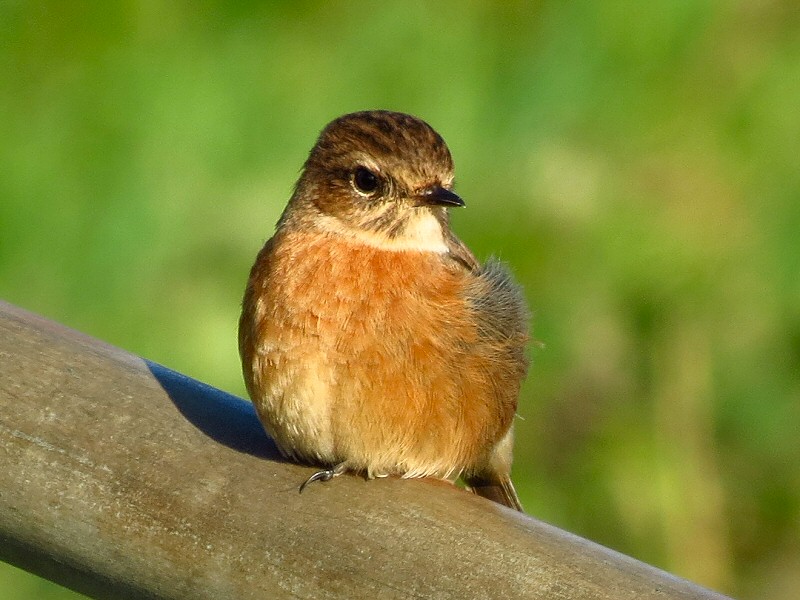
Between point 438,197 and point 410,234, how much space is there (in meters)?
0.14

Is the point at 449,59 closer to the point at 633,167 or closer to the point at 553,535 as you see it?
the point at 633,167

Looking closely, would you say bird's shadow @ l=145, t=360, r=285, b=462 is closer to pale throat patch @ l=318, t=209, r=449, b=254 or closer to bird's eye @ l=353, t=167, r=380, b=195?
pale throat patch @ l=318, t=209, r=449, b=254

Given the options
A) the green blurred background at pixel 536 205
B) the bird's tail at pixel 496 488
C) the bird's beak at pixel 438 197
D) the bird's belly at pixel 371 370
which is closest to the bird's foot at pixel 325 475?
the bird's belly at pixel 371 370

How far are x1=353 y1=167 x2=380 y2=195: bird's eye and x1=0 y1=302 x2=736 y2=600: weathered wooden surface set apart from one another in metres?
1.43

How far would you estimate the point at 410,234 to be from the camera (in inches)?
179

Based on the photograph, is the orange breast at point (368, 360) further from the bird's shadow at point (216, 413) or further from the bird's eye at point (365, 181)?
the bird's eye at point (365, 181)

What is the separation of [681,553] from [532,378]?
2.79 ft

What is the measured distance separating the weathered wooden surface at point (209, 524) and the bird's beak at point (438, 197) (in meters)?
1.32

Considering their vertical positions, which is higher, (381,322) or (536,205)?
(536,205)

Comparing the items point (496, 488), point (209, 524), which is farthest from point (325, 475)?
point (496, 488)

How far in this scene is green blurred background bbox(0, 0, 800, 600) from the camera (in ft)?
18.6

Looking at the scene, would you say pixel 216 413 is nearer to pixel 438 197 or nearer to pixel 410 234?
pixel 410 234

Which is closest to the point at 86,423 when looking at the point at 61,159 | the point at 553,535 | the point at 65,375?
the point at 65,375

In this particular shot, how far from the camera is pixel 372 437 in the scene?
13.5 ft
